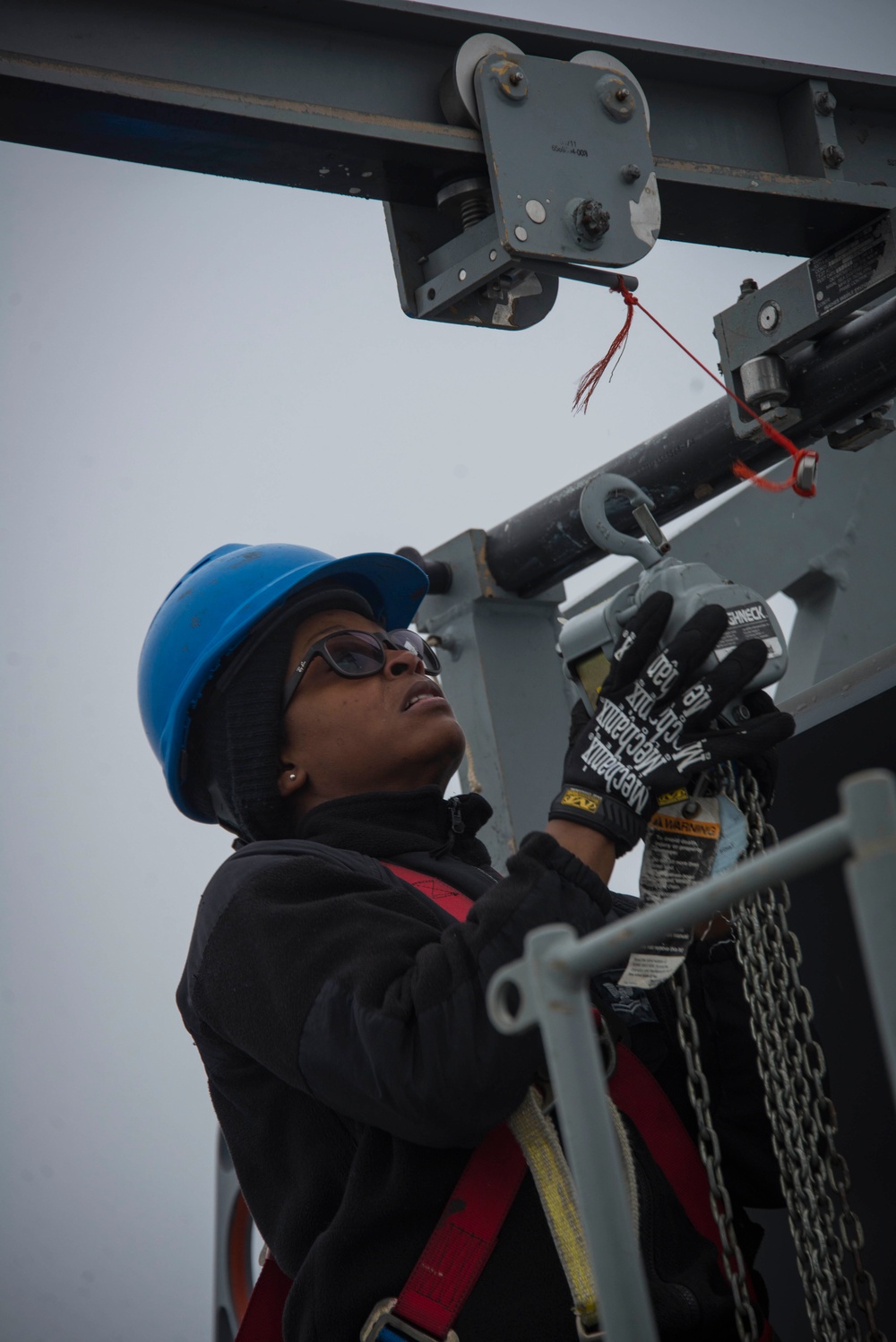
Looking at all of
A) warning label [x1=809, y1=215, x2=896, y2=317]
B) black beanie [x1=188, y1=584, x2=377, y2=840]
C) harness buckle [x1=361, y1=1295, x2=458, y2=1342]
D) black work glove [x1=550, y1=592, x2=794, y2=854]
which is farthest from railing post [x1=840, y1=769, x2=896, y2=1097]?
warning label [x1=809, y1=215, x2=896, y2=317]

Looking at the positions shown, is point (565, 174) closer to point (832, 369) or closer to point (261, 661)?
point (832, 369)

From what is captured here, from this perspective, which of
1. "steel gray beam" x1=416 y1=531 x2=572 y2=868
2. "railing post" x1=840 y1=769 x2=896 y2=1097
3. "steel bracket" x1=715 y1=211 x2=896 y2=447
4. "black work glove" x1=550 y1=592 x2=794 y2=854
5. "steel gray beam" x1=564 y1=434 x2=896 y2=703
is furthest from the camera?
"steel gray beam" x1=564 y1=434 x2=896 y2=703

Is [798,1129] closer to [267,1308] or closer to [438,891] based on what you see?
[438,891]

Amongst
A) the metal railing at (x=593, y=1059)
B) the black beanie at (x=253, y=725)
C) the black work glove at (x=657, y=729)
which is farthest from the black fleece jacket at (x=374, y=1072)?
the metal railing at (x=593, y=1059)

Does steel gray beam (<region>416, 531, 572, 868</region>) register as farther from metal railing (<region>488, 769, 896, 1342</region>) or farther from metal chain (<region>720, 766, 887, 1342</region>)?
metal railing (<region>488, 769, 896, 1342</region>)

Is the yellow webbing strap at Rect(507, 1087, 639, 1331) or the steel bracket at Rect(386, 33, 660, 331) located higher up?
the steel bracket at Rect(386, 33, 660, 331)

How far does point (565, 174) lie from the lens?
2.08 metres

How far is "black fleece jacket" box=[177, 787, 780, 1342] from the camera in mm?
1566

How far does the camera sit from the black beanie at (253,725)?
2.15 metres

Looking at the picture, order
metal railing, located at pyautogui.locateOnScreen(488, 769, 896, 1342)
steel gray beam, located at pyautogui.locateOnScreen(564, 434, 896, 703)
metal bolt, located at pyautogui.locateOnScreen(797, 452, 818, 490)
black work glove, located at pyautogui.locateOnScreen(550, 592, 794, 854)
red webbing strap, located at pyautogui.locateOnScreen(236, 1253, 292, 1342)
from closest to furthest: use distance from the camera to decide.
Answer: metal railing, located at pyautogui.locateOnScreen(488, 769, 896, 1342) → black work glove, located at pyautogui.locateOnScreen(550, 592, 794, 854) → red webbing strap, located at pyautogui.locateOnScreen(236, 1253, 292, 1342) → metal bolt, located at pyautogui.locateOnScreen(797, 452, 818, 490) → steel gray beam, located at pyautogui.locateOnScreen(564, 434, 896, 703)

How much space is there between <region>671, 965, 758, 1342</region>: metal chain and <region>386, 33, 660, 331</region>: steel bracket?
1.05 meters

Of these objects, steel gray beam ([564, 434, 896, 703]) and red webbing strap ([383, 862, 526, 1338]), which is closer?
red webbing strap ([383, 862, 526, 1338])

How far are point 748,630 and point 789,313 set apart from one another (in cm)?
93

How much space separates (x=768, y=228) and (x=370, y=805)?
124 cm
